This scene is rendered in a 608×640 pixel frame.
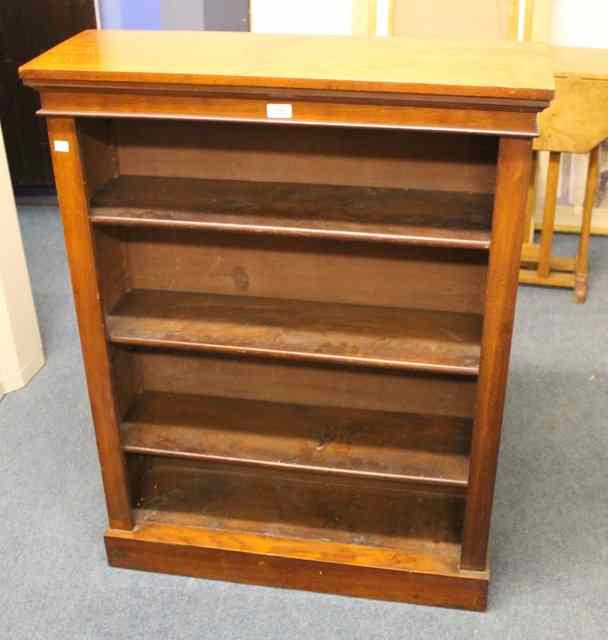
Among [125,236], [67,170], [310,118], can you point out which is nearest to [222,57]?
[310,118]

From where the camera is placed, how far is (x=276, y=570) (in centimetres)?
247

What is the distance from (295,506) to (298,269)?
71cm

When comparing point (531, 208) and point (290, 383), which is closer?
point (290, 383)

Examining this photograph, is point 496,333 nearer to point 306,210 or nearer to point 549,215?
point 306,210

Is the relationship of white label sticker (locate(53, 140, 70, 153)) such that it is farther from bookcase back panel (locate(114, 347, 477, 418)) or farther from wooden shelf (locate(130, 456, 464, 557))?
wooden shelf (locate(130, 456, 464, 557))

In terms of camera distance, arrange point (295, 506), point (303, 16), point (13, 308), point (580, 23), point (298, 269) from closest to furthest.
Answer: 1. point (298, 269)
2. point (295, 506)
3. point (13, 308)
4. point (580, 23)
5. point (303, 16)

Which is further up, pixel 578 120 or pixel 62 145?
pixel 62 145

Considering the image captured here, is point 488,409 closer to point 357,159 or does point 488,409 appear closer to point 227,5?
point 357,159

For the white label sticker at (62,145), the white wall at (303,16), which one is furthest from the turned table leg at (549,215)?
the white label sticker at (62,145)

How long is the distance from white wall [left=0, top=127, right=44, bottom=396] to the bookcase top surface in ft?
3.84

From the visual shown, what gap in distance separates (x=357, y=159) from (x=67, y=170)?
2.21 feet

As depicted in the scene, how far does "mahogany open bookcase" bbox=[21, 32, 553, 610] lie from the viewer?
189cm

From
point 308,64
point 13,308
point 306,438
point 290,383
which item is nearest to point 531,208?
point 290,383

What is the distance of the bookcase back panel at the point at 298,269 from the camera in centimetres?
226
